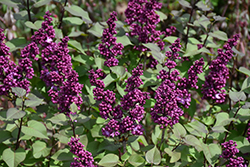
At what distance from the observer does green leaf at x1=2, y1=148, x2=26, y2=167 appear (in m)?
1.97

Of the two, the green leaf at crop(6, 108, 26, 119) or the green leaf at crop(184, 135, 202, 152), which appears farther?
the green leaf at crop(184, 135, 202, 152)

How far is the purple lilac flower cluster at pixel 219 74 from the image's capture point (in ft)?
7.13

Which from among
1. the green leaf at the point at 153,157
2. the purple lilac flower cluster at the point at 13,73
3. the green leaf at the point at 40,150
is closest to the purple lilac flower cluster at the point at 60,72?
the purple lilac flower cluster at the point at 13,73

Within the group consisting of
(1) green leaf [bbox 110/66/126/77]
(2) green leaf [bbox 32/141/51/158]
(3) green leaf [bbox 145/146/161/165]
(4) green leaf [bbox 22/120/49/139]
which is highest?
(1) green leaf [bbox 110/66/126/77]

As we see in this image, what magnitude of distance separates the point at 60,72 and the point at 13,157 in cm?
69

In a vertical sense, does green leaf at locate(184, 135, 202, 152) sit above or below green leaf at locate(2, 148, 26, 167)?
above

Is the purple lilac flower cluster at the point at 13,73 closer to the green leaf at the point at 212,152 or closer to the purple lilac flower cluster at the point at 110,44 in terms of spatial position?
the purple lilac flower cluster at the point at 110,44

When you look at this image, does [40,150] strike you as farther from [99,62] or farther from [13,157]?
[99,62]

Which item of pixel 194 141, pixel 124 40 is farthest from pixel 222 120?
pixel 124 40

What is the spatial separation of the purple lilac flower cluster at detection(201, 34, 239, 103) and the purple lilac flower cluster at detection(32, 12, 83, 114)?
1.02m

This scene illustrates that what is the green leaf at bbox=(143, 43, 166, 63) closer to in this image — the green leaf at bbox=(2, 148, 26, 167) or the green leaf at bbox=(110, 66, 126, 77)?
the green leaf at bbox=(110, 66, 126, 77)

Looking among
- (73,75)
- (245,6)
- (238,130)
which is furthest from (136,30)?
(245,6)

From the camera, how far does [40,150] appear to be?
2.16 meters

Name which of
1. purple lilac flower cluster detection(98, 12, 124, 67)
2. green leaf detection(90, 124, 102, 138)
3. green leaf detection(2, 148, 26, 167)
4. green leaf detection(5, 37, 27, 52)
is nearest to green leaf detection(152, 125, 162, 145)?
green leaf detection(90, 124, 102, 138)
